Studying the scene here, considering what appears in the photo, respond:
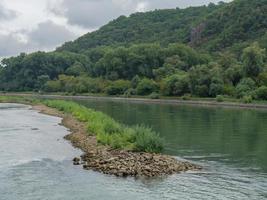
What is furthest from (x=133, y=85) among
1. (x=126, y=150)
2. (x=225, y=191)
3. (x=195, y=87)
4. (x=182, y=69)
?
(x=225, y=191)

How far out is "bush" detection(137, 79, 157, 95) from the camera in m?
134

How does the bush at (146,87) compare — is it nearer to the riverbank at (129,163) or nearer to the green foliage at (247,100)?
the green foliage at (247,100)

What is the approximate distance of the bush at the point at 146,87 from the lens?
13412 centimetres

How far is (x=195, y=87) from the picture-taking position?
115 metres

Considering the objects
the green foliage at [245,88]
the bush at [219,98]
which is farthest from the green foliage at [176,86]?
the green foliage at [245,88]

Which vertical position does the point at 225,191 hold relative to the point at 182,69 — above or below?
below

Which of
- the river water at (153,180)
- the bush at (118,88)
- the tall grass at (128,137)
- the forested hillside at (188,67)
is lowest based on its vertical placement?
the river water at (153,180)

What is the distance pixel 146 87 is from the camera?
445 feet

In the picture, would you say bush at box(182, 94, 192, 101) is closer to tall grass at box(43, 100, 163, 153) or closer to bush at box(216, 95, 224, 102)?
bush at box(216, 95, 224, 102)

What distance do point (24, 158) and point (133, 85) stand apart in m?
111

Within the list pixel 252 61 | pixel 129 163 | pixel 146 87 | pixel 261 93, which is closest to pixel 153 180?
pixel 129 163

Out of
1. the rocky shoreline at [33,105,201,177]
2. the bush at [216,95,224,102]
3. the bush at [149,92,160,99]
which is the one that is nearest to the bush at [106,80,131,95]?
the bush at [149,92,160,99]

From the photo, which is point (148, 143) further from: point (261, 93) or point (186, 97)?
point (186, 97)

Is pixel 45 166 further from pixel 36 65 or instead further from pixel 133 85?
pixel 36 65
